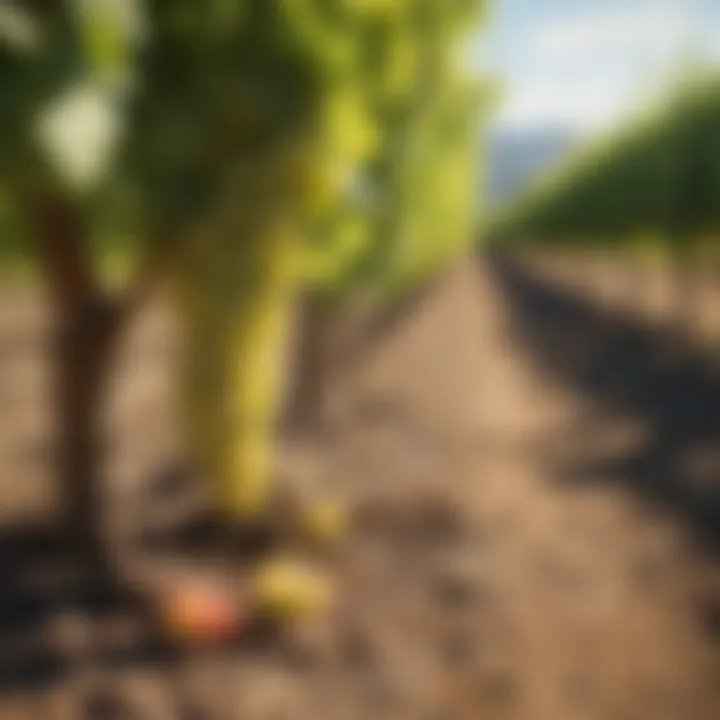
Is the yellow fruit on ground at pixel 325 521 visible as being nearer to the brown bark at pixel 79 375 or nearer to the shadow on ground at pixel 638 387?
the brown bark at pixel 79 375

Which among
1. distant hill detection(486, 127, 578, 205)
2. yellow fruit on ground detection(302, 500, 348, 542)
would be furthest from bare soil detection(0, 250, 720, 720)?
distant hill detection(486, 127, 578, 205)

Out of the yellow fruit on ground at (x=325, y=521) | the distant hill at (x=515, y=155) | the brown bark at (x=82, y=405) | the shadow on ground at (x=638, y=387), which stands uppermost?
the distant hill at (x=515, y=155)

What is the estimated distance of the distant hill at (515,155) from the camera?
1733mm

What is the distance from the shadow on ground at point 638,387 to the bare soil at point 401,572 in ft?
0.35

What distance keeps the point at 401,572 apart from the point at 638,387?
2.01m

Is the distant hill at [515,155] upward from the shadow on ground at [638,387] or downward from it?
upward

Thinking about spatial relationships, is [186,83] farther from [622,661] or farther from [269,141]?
[622,661]

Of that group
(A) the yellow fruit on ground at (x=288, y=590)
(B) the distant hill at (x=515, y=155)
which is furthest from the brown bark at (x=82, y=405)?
(B) the distant hill at (x=515, y=155)

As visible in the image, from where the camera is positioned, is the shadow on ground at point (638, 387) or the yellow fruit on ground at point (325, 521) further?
the shadow on ground at point (638, 387)

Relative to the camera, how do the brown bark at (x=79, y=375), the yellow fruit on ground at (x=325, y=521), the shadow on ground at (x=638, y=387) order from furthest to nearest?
the shadow on ground at (x=638, y=387)
the yellow fruit on ground at (x=325, y=521)
the brown bark at (x=79, y=375)

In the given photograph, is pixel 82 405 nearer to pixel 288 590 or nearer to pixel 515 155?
pixel 288 590

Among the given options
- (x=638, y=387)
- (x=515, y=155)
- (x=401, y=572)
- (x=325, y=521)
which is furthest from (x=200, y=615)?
(x=638, y=387)

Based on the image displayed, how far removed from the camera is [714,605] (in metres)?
2.15

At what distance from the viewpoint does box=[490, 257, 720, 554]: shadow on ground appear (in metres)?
2.70
